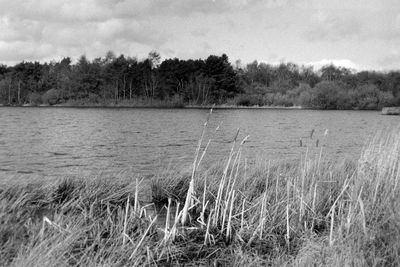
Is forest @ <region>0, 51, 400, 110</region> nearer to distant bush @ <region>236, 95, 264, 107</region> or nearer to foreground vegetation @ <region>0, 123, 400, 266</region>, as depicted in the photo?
distant bush @ <region>236, 95, 264, 107</region>

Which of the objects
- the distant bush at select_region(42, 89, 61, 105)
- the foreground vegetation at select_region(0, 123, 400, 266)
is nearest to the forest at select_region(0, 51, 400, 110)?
the distant bush at select_region(42, 89, 61, 105)

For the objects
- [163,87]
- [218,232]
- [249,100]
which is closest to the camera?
[218,232]

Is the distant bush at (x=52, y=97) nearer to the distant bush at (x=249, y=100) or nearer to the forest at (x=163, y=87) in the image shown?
the forest at (x=163, y=87)

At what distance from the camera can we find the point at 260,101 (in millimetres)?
115000

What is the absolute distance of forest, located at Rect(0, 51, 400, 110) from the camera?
3920 inches

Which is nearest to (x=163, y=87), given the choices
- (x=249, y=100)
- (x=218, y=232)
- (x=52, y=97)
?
(x=249, y=100)

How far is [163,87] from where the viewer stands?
331ft

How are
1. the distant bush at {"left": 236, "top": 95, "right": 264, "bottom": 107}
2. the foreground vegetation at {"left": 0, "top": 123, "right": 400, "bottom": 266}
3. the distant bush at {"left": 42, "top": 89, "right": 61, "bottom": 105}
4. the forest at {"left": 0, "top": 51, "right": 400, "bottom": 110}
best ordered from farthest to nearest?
the distant bush at {"left": 42, "top": 89, "right": 61, "bottom": 105} → the distant bush at {"left": 236, "top": 95, "right": 264, "bottom": 107} → the forest at {"left": 0, "top": 51, "right": 400, "bottom": 110} → the foreground vegetation at {"left": 0, "top": 123, "right": 400, "bottom": 266}

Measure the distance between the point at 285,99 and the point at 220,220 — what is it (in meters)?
114

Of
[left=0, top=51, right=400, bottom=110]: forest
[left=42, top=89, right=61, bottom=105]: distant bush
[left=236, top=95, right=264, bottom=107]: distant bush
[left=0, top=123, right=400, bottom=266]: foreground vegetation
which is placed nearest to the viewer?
[left=0, top=123, right=400, bottom=266]: foreground vegetation

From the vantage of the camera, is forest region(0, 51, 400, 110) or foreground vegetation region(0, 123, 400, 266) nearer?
foreground vegetation region(0, 123, 400, 266)

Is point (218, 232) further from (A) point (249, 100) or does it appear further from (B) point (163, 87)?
(A) point (249, 100)

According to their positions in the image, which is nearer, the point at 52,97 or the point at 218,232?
the point at 218,232

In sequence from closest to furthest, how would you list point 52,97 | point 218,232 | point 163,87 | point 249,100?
point 218,232 → point 163,87 → point 52,97 → point 249,100
